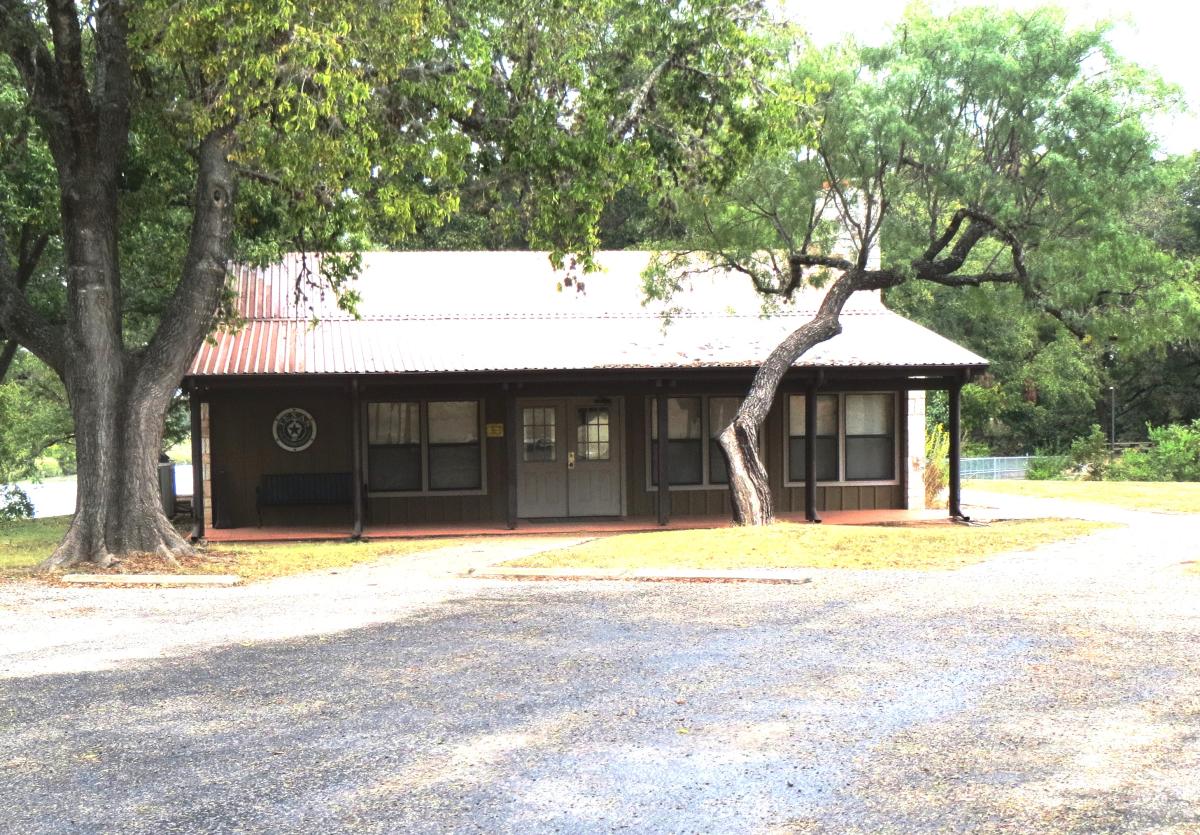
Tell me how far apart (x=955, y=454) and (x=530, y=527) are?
672cm

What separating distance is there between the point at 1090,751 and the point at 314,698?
3.85m

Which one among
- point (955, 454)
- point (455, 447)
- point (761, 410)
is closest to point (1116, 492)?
point (955, 454)

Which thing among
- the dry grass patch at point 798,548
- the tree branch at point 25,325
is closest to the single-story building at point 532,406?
the tree branch at point 25,325

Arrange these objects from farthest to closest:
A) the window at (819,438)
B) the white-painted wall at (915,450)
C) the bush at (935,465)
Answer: the bush at (935,465), the white-painted wall at (915,450), the window at (819,438)

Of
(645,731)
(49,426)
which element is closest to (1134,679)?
(645,731)

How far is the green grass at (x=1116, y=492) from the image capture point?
18812mm

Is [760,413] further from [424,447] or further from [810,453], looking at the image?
[424,447]

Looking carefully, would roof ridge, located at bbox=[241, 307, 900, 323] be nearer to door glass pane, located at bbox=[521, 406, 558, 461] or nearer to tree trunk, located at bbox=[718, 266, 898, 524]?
door glass pane, located at bbox=[521, 406, 558, 461]

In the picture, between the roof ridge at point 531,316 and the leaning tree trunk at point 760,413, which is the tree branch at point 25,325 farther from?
the leaning tree trunk at point 760,413

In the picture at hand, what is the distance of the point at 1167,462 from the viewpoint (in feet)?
95.2

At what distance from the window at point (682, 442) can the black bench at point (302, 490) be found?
4795 millimetres

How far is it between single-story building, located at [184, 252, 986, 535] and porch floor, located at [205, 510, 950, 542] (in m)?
0.27

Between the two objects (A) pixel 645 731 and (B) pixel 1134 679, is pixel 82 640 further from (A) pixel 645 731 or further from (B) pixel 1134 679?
(B) pixel 1134 679

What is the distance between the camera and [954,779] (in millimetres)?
4492
